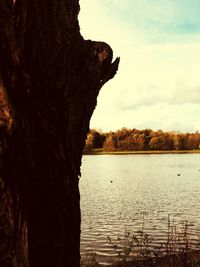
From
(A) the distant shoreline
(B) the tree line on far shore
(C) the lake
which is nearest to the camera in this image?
(C) the lake

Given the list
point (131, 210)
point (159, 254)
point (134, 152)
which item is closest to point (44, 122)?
point (159, 254)

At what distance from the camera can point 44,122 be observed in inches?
177

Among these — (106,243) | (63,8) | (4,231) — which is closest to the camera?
(4,231)

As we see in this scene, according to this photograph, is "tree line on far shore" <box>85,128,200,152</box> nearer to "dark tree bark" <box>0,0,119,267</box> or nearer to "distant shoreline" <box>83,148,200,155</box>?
"distant shoreline" <box>83,148,200,155</box>

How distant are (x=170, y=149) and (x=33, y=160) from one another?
17209 centimetres

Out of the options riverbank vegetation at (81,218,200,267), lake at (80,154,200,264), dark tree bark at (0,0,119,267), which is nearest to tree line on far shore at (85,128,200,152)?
lake at (80,154,200,264)

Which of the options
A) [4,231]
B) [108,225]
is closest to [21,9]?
[4,231]

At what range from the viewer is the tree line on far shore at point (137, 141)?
167500 mm

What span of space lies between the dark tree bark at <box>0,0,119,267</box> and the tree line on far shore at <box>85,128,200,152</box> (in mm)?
159839

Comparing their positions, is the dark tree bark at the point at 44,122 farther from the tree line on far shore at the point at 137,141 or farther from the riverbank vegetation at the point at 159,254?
the tree line on far shore at the point at 137,141

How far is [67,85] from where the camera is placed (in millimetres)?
4965

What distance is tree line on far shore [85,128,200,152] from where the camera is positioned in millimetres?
167500

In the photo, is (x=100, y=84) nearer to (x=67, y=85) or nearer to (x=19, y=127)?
(x=67, y=85)

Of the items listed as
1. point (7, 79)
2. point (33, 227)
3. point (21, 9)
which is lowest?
point (33, 227)
